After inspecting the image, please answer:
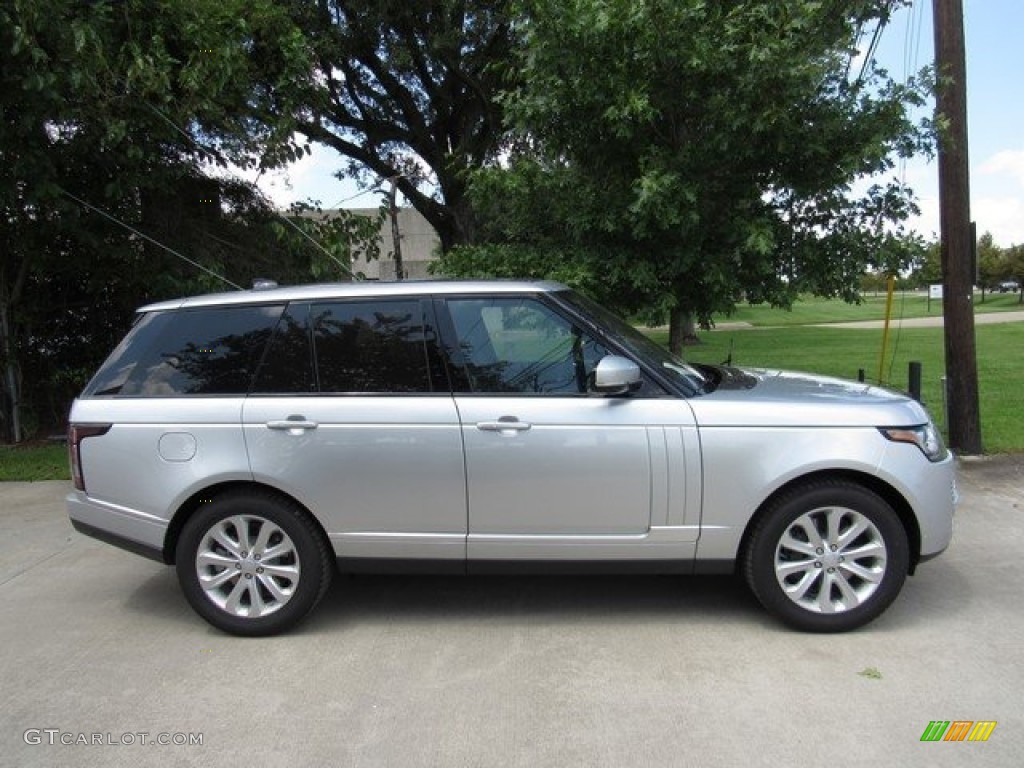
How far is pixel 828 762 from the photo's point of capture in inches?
116

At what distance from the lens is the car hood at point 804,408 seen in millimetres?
3908

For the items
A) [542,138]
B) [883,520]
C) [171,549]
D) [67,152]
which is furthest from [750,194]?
[67,152]

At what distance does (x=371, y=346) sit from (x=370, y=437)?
0.49m

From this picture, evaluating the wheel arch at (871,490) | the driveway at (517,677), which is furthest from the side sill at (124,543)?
the wheel arch at (871,490)

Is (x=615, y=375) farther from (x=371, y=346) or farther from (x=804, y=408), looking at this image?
(x=371, y=346)

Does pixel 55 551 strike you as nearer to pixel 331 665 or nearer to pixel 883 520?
pixel 331 665

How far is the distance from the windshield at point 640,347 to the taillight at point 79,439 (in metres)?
2.51

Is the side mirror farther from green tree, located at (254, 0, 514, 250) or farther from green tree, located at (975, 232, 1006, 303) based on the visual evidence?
green tree, located at (975, 232, 1006, 303)

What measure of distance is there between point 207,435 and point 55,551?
2561 mm

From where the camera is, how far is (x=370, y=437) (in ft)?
13.2

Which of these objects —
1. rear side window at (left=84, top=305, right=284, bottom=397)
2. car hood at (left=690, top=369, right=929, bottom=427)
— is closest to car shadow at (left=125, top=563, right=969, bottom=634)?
car hood at (left=690, top=369, right=929, bottom=427)

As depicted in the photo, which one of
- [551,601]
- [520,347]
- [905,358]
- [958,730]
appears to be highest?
[520,347]

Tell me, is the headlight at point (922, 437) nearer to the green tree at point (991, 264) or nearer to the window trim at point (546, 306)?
the window trim at point (546, 306)

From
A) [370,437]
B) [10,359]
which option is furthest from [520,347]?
[10,359]
